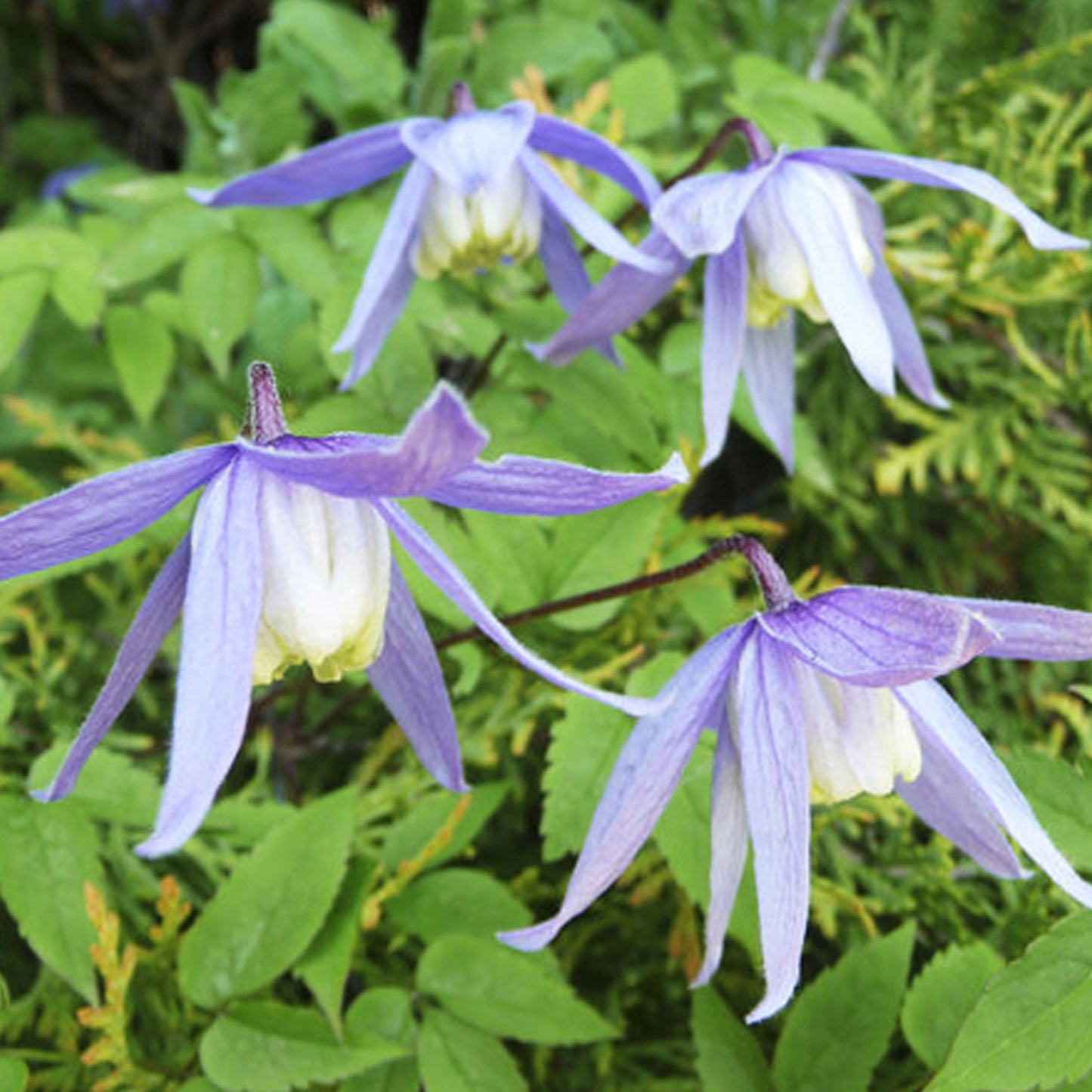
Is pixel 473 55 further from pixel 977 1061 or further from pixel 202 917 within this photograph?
pixel 977 1061

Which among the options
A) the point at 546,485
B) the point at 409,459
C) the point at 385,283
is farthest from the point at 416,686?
the point at 385,283

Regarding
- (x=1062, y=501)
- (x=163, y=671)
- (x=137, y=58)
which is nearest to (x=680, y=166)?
(x=1062, y=501)

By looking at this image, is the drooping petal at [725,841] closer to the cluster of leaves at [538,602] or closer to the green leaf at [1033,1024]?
the cluster of leaves at [538,602]

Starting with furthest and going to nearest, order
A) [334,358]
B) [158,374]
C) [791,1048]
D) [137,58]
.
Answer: [137,58], [158,374], [334,358], [791,1048]

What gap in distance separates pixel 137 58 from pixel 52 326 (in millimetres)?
1607

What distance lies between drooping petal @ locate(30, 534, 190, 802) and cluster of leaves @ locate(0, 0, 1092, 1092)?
0.17 meters

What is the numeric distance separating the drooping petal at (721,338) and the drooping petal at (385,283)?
32 centimetres

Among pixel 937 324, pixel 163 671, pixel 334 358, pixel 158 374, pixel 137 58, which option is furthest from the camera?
pixel 137 58

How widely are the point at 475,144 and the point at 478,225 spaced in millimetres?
88

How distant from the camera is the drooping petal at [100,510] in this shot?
2.73ft

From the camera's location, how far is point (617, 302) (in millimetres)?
1379

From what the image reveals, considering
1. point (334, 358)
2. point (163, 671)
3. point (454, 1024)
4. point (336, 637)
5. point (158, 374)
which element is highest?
point (336, 637)

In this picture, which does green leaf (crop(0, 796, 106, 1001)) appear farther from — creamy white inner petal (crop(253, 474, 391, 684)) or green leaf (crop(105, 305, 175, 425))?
green leaf (crop(105, 305, 175, 425))

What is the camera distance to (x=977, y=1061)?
90 cm
